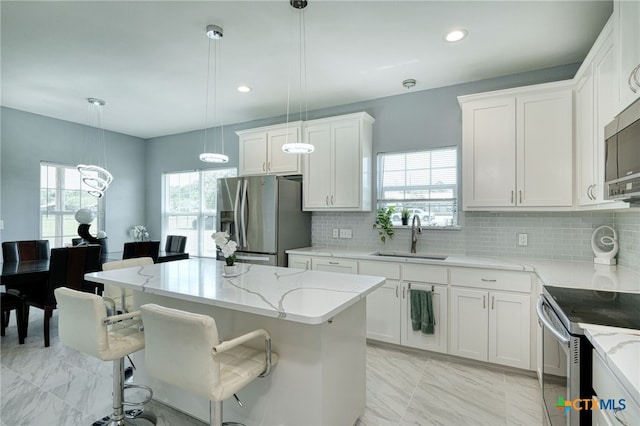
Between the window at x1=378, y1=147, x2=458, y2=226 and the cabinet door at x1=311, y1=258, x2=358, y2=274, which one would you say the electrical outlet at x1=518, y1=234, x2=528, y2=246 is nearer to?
the window at x1=378, y1=147, x2=458, y2=226

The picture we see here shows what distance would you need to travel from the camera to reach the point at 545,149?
8.91 feet

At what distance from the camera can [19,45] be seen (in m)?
2.71

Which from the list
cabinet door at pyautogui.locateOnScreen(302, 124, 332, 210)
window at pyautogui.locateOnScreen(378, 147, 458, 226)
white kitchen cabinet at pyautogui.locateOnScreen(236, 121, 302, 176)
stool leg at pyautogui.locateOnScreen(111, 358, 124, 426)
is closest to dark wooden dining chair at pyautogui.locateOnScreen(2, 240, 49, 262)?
white kitchen cabinet at pyautogui.locateOnScreen(236, 121, 302, 176)

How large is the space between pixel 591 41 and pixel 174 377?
12.2ft

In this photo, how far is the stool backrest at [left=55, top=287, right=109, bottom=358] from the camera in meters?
1.66

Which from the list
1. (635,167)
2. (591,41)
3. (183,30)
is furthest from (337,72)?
(635,167)

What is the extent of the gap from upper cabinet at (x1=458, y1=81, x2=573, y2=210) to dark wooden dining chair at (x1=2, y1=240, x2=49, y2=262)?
16.1 feet

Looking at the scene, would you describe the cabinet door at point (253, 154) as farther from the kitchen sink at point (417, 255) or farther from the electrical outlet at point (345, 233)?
the kitchen sink at point (417, 255)

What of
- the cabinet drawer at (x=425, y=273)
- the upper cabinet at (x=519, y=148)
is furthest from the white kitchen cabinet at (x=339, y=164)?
the upper cabinet at (x=519, y=148)

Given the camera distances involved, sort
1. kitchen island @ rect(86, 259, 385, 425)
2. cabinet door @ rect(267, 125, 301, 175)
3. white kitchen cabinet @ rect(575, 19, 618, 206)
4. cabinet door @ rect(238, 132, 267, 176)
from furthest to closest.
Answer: cabinet door @ rect(238, 132, 267, 176), cabinet door @ rect(267, 125, 301, 175), white kitchen cabinet @ rect(575, 19, 618, 206), kitchen island @ rect(86, 259, 385, 425)

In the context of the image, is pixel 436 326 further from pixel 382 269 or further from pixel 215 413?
pixel 215 413

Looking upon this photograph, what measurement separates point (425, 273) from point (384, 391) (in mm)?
1084

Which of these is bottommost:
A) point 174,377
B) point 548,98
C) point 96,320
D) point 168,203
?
point 174,377

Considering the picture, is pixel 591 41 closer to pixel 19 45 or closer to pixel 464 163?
pixel 464 163
